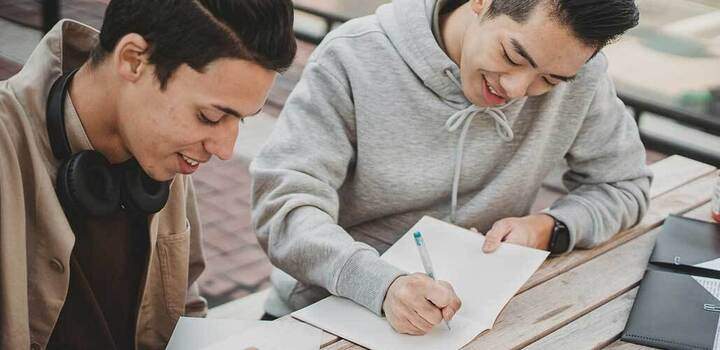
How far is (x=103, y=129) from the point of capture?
159 centimetres

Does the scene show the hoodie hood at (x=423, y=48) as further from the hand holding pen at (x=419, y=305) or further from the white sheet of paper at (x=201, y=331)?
the white sheet of paper at (x=201, y=331)

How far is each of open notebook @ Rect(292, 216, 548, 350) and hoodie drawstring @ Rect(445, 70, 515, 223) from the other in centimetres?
12

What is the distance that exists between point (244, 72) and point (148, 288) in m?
0.60

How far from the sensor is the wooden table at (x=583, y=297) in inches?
65.9

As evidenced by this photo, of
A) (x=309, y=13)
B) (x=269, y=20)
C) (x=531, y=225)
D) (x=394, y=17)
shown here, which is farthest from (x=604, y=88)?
(x=309, y=13)

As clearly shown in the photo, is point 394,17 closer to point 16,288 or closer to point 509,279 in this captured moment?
point 509,279

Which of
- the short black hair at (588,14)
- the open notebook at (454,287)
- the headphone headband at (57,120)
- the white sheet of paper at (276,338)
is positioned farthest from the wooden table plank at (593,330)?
the headphone headband at (57,120)

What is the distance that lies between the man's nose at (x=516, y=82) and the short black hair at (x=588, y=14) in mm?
111

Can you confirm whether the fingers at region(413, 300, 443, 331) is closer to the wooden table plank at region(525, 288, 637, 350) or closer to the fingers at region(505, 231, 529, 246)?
the wooden table plank at region(525, 288, 637, 350)

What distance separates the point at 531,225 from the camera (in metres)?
2.01

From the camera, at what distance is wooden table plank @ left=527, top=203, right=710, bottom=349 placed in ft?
5.49

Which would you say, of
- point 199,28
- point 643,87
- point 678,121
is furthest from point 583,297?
point 643,87

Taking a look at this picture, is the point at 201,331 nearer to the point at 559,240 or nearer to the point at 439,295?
the point at 439,295

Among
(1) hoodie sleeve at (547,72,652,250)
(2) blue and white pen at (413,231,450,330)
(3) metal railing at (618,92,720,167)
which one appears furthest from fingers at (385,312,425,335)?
(3) metal railing at (618,92,720,167)
